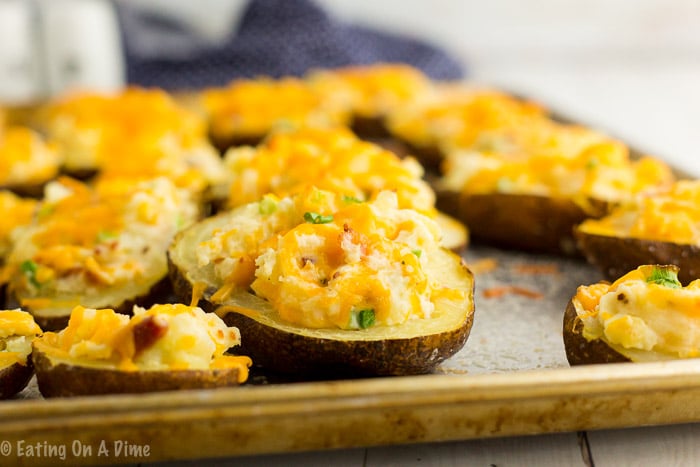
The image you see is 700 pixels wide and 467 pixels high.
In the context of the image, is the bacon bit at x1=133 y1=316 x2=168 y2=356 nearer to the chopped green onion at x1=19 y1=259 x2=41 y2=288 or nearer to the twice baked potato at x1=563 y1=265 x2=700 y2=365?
the chopped green onion at x1=19 y1=259 x2=41 y2=288

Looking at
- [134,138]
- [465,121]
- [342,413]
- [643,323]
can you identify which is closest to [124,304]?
[342,413]

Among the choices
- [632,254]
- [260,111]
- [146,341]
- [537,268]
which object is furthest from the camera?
[260,111]

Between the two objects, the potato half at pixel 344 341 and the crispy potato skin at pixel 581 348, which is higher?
the crispy potato skin at pixel 581 348

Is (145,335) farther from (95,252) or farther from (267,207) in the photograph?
(95,252)

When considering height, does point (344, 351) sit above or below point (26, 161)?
above

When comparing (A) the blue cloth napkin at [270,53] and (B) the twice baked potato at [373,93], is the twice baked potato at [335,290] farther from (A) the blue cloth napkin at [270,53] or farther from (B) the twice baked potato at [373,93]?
(A) the blue cloth napkin at [270,53]

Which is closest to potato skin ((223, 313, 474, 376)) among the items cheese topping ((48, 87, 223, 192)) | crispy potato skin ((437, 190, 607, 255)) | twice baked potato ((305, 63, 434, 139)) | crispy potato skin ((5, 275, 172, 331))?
crispy potato skin ((5, 275, 172, 331))

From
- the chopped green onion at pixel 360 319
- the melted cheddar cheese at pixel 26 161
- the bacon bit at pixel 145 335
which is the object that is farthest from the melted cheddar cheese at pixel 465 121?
the bacon bit at pixel 145 335
